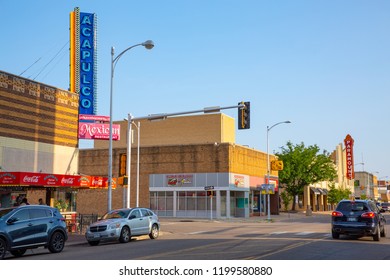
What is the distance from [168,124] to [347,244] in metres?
51.6

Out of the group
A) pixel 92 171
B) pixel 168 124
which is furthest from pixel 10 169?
pixel 168 124

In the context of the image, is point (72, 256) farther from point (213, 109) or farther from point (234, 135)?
point (234, 135)

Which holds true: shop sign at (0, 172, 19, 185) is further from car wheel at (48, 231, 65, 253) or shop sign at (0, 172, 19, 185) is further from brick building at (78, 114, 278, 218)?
brick building at (78, 114, 278, 218)

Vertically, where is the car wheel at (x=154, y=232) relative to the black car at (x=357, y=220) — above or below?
below

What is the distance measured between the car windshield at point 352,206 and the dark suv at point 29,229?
12058 mm

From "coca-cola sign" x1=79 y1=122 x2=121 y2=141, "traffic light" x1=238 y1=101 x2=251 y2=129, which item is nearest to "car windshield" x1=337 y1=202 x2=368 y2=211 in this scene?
"traffic light" x1=238 y1=101 x2=251 y2=129

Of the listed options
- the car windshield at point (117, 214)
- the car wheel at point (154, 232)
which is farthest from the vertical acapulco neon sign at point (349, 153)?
the car windshield at point (117, 214)

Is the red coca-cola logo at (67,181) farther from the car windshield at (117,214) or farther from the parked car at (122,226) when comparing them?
the car windshield at (117,214)

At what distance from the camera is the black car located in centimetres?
2064

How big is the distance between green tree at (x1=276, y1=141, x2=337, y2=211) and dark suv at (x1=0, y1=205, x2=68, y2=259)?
5523 cm

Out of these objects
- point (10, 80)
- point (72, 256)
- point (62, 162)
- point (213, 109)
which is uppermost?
point (10, 80)

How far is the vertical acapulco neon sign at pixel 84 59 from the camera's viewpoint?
40438 mm

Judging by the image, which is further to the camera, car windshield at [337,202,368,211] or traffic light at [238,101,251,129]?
traffic light at [238,101,251,129]

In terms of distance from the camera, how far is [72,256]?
54.4 feet
